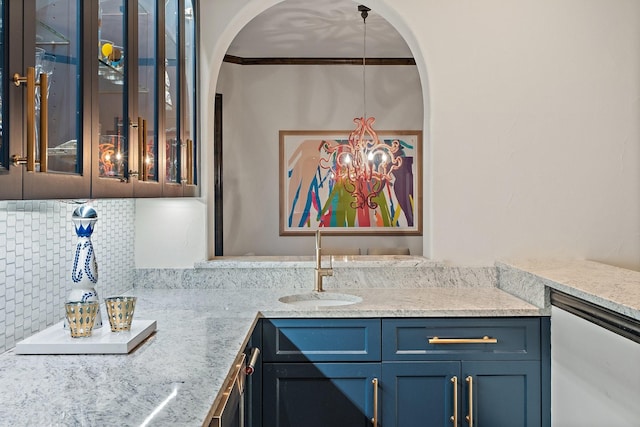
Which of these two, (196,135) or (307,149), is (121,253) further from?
(307,149)

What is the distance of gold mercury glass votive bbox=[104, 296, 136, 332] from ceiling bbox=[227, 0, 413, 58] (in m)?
2.63

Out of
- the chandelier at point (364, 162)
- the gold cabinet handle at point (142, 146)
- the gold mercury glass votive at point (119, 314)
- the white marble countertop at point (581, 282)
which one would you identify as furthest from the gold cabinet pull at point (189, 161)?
the chandelier at point (364, 162)

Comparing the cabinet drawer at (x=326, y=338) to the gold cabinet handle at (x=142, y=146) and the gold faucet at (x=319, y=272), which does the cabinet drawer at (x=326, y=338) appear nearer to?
the gold faucet at (x=319, y=272)

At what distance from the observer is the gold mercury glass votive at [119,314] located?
1.64 metres

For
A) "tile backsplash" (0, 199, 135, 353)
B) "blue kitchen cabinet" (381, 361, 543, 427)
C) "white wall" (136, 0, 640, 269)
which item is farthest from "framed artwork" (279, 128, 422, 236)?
"blue kitchen cabinet" (381, 361, 543, 427)

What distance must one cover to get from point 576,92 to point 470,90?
1.60 ft

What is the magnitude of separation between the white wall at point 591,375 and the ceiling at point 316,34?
2.53m

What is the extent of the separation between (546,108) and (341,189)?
2483 millimetres

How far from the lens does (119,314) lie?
164 cm

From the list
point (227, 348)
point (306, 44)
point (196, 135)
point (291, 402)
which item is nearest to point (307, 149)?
point (306, 44)

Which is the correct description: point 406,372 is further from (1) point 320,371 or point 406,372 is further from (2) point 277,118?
(2) point 277,118

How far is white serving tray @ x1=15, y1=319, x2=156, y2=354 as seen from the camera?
153 centimetres

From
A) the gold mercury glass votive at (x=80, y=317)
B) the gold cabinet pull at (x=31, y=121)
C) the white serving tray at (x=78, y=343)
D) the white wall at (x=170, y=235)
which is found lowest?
the white serving tray at (x=78, y=343)

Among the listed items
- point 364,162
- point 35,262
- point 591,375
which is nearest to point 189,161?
point 35,262
